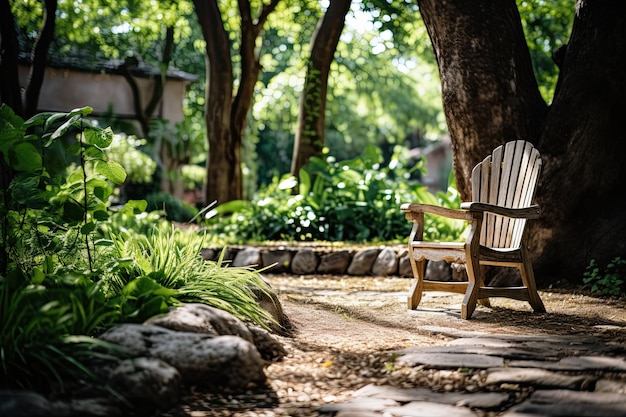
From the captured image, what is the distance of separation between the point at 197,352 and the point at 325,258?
4.69 metres

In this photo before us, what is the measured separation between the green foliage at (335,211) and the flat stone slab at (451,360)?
4.62 m

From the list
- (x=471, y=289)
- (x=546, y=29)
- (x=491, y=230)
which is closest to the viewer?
(x=471, y=289)

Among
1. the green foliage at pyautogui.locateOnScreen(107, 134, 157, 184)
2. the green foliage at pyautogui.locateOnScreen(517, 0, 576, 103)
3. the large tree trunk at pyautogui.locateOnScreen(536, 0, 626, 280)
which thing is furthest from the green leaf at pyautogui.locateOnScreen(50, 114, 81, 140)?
the green foliage at pyautogui.locateOnScreen(107, 134, 157, 184)

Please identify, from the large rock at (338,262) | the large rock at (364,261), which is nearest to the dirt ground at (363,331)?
the large rock at (364,261)

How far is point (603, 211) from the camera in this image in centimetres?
610

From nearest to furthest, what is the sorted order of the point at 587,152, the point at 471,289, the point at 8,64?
1. the point at 471,289
2. the point at 587,152
3. the point at 8,64

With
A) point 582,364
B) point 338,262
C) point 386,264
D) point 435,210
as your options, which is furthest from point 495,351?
point 338,262

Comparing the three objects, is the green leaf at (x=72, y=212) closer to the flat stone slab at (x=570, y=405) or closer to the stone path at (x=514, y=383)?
the stone path at (x=514, y=383)

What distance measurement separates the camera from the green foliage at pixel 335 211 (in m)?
8.52

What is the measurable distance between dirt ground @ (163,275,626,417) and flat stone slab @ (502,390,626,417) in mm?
370

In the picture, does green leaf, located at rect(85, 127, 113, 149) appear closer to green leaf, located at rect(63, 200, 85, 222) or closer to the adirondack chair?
green leaf, located at rect(63, 200, 85, 222)

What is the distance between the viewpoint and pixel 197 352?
121 inches

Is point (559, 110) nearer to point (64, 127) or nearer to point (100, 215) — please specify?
point (100, 215)

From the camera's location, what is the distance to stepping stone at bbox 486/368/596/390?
9.98 ft
